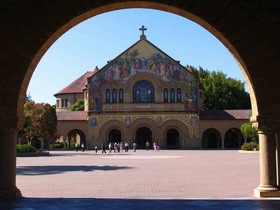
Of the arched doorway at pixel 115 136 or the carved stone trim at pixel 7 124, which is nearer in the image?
the carved stone trim at pixel 7 124

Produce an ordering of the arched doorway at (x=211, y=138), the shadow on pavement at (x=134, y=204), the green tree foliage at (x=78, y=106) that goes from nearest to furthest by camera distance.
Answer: the shadow on pavement at (x=134, y=204)
the arched doorway at (x=211, y=138)
the green tree foliage at (x=78, y=106)

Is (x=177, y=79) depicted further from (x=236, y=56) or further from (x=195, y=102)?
(x=236, y=56)

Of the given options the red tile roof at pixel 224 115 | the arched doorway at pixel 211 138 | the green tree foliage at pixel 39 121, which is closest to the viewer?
the green tree foliage at pixel 39 121

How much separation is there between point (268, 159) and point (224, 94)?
7221cm

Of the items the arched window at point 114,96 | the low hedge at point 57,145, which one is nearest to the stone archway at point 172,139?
the arched window at point 114,96

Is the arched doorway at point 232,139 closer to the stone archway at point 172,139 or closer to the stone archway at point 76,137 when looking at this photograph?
the stone archway at point 172,139

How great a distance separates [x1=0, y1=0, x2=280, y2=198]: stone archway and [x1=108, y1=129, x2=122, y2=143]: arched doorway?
5277cm

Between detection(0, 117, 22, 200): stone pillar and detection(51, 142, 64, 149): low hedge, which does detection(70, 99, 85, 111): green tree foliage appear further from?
detection(0, 117, 22, 200): stone pillar

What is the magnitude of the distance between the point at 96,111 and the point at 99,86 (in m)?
3.83

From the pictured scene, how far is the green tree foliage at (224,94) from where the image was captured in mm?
80812

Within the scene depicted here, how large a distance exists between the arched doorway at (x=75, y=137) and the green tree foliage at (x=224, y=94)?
86.1 feet

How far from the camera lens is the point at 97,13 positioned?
34.0 ft

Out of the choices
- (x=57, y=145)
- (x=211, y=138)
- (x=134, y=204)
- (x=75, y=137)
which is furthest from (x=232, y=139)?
(x=134, y=204)

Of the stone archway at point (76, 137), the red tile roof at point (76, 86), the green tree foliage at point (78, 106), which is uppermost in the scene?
the red tile roof at point (76, 86)
